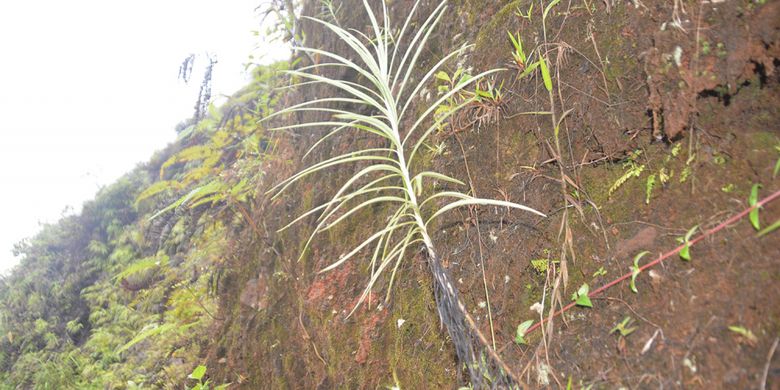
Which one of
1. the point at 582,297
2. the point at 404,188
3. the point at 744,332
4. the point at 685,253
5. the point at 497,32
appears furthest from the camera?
the point at 497,32

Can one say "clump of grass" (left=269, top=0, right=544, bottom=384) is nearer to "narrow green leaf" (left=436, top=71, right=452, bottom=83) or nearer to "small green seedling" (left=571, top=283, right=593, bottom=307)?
"narrow green leaf" (left=436, top=71, right=452, bottom=83)

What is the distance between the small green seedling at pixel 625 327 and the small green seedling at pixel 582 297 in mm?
87

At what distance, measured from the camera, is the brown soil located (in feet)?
3.40

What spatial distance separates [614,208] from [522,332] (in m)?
0.45

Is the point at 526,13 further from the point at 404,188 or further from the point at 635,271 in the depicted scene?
the point at 635,271

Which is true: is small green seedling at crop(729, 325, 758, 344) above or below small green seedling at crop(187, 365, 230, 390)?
above

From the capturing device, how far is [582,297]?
1.25 m

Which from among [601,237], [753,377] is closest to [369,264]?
[601,237]

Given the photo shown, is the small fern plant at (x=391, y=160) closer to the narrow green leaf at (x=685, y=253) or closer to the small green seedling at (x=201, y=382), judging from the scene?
the narrow green leaf at (x=685, y=253)

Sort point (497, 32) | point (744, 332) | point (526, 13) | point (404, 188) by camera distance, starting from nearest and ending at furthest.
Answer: point (744, 332), point (404, 188), point (526, 13), point (497, 32)

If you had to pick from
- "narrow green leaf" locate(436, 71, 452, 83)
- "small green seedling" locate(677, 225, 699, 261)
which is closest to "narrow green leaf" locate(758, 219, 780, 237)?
"small green seedling" locate(677, 225, 699, 261)

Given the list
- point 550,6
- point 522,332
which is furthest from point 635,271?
point 550,6

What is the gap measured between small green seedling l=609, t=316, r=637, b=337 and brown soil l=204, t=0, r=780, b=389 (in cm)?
Result: 2

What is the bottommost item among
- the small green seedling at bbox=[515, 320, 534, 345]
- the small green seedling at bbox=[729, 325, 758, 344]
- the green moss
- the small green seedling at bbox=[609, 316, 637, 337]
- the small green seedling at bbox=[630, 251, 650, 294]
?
the small green seedling at bbox=[515, 320, 534, 345]
